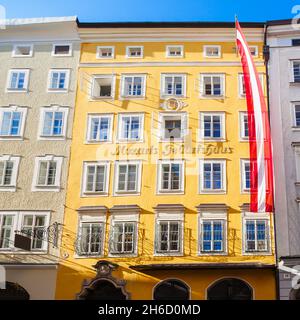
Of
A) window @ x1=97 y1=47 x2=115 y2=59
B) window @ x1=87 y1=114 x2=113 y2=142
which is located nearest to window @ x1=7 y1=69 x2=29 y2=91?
window @ x1=97 y1=47 x2=115 y2=59

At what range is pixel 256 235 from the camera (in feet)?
87.1

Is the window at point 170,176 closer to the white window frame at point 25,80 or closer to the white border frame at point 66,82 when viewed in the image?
the white border frame at point 66,82

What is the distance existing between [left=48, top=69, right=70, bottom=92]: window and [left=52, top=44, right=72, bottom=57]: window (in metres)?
1.29

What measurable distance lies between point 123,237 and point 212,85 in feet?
32.5

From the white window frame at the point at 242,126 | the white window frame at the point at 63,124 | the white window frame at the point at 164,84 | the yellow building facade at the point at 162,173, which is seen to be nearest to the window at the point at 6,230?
the yellow building facade at the point at 162,173

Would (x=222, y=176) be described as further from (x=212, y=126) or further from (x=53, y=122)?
(x=53, y=122)

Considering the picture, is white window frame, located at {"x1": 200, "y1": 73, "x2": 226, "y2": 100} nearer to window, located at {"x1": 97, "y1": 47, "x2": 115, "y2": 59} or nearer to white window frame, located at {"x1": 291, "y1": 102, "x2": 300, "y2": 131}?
white window frame, located at {"x1": 291, "y1": 102, "x2": 300, "y2": 131}

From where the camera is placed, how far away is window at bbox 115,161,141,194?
1105 inches

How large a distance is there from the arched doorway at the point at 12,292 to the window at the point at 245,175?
40.0ft

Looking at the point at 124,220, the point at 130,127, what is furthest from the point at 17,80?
the point at 124,220

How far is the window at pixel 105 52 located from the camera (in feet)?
105
